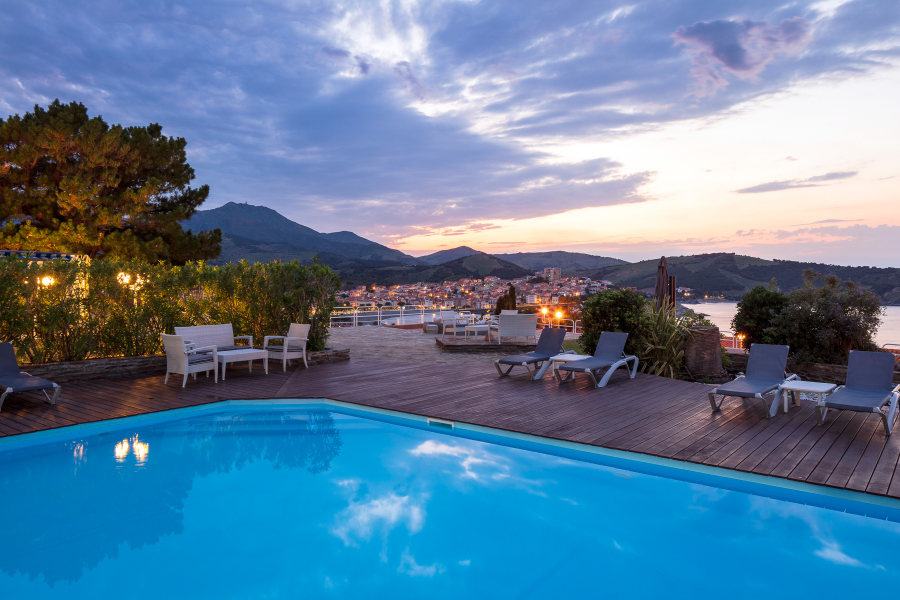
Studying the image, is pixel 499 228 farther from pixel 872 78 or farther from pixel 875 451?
pixel 875 451

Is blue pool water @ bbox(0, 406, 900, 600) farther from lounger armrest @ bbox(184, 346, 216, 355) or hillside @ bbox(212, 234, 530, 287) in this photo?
hillside @ bbox(212, 234, 530, 287)

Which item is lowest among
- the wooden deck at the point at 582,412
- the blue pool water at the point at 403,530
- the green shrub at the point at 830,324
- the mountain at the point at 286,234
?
the blue pool water at the point at 403,530

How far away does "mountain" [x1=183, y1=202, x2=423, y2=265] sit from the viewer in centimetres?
4475

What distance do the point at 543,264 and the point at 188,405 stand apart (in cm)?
3077

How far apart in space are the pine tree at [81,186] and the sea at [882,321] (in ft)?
52.6

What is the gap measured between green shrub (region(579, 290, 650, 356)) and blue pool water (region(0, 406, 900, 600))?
15.8 feet

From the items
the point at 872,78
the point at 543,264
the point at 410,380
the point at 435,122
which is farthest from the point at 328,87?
the point at 543,264

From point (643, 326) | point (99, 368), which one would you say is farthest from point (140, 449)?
point (643, 326)

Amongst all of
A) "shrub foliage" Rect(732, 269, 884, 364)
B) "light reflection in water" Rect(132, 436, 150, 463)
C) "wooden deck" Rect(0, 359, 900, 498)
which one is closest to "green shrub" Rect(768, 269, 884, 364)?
"shrub foliage" Rect(732, 269, 884, 364)

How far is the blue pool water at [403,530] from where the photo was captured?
2.79 meters

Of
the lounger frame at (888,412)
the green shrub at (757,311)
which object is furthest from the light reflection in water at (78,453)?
the green shrub at (757,311)

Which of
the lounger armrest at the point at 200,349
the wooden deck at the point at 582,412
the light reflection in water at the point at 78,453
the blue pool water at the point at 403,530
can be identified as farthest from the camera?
the lounger armrest at the point at 200,349

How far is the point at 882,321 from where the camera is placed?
850 cm

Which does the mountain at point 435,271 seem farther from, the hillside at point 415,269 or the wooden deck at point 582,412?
the wooden deck at point 582,412
